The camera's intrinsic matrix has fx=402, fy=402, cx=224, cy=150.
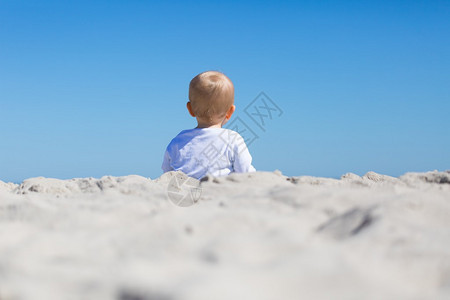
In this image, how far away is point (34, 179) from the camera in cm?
325

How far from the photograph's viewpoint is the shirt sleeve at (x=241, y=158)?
360 centimetres

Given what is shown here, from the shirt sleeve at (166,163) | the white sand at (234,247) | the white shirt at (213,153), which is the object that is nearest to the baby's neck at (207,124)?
the white shirt at (213,153)

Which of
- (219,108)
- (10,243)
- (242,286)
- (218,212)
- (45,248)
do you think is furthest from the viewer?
(219,108)

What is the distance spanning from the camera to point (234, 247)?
4.34ft

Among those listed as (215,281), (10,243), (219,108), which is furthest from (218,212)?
Answer: (219,108)

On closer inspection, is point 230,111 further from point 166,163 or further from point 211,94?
point 166,163

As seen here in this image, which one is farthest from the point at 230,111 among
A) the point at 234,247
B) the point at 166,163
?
the point at 234,247

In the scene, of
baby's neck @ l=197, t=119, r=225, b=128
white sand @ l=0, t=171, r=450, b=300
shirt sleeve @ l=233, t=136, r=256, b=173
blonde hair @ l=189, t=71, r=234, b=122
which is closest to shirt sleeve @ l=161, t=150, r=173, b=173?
baby's neck @ l=197, t=119, r=225, b=128

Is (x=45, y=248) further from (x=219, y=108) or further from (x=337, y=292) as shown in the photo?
(x=219, y=108)

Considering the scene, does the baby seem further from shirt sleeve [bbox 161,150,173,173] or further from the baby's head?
shirt sleeve [bbox 161,150,173,173]

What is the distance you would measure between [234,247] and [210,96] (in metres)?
2.44

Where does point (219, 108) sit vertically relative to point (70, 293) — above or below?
above

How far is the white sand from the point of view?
44.4 inches

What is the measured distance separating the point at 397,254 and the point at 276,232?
1.32 feet
